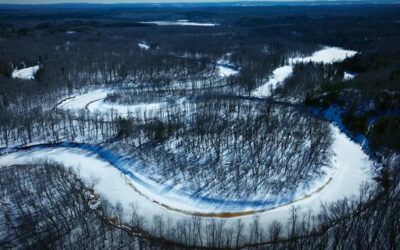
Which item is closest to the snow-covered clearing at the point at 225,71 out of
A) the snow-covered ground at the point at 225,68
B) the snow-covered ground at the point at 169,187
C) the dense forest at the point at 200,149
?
the snow-covered ground at the point at 225,68

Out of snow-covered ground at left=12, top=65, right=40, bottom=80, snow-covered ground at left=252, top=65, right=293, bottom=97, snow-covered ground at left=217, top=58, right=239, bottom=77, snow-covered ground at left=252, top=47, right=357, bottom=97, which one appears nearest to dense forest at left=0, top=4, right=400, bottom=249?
snow-covered ground at left=12, top=65, right=40, bottom=80

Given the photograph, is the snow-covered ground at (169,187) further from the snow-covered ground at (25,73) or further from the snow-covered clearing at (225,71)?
the snow-covered clearing at (225,71)

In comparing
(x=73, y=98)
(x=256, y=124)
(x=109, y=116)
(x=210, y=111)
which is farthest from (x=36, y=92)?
(x=256, y=124)

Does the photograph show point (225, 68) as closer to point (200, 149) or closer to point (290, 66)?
point (290, 66)

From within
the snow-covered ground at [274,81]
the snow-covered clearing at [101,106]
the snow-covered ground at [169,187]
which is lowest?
the snow-covered ground at [169,187]

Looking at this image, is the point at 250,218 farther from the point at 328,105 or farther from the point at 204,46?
the point at 204,46
